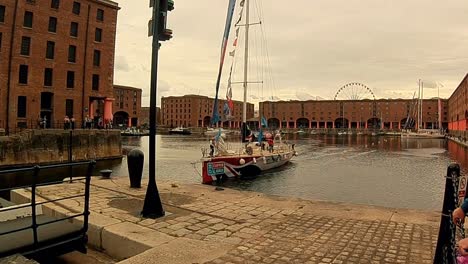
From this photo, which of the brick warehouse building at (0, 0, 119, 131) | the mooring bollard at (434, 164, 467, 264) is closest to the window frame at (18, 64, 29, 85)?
the brick warehouse building at (0, 0, 119, 131)

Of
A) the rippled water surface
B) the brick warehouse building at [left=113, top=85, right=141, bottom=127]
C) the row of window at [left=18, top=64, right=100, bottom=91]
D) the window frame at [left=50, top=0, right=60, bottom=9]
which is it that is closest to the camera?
the rippled water surface

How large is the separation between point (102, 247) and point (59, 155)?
30.7 metres

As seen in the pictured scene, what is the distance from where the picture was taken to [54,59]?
4253cm

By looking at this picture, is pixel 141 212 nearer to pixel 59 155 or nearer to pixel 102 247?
pixel 102 247

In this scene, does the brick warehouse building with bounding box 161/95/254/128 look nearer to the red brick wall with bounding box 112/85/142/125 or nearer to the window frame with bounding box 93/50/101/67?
the red brick wall with bounding box 112/85/142/125

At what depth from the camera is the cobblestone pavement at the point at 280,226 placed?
5.42 metres

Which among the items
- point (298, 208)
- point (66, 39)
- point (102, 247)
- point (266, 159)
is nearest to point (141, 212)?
point (102, 247)

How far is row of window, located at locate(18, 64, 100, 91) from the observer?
4016 cm

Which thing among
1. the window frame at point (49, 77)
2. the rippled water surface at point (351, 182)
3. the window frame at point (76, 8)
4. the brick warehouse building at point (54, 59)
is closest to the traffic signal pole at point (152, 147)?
the rippled water surface at point (351, 182)

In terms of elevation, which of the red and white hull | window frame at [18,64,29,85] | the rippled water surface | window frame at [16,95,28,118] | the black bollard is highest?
window frame at [18,64,29,85]

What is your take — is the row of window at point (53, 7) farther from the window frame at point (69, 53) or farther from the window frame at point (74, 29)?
the window frame at point (69, 53)

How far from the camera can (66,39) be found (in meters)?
43.8

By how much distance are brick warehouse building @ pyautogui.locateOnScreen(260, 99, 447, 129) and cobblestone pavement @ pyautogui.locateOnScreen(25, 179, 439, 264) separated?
15806cm

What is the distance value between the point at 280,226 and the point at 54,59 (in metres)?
42.8
